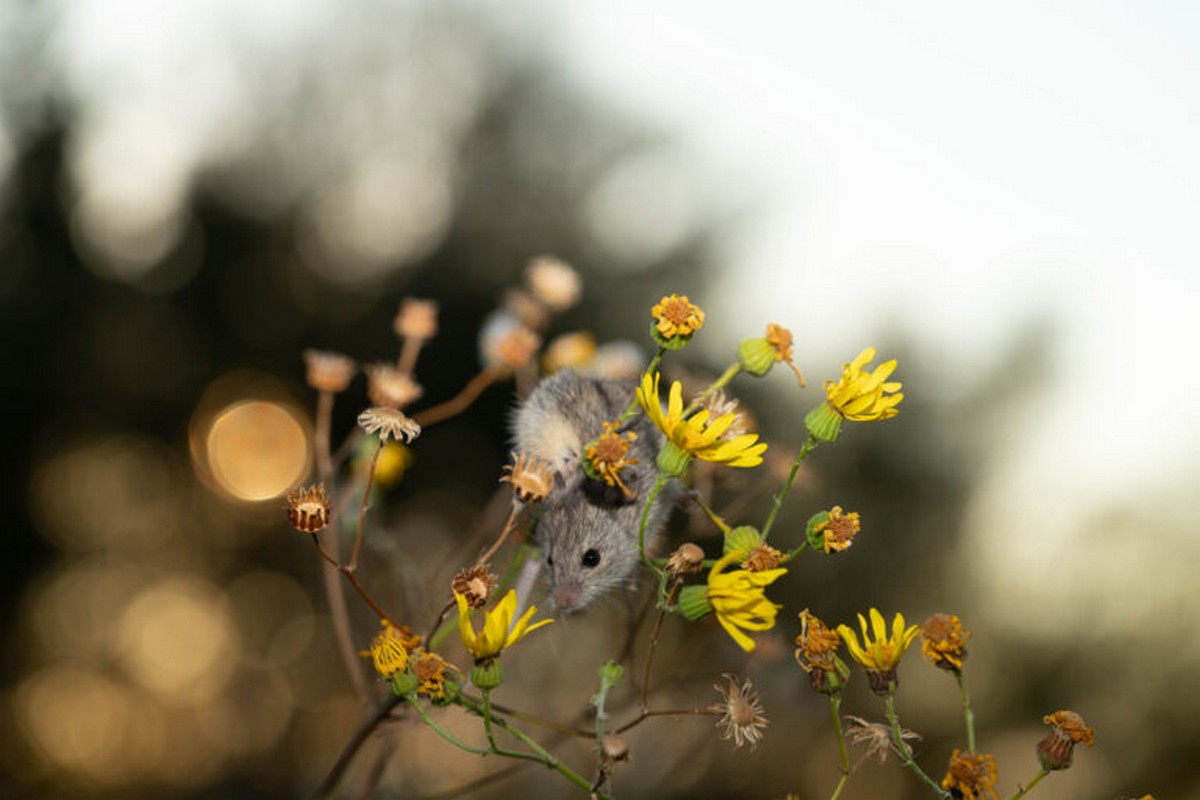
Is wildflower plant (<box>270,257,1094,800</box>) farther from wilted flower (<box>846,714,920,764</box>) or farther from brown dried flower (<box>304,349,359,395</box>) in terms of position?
brown dried flower (<box>304,349,359,395</box>)

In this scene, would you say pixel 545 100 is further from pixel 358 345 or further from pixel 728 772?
pixel 728 772

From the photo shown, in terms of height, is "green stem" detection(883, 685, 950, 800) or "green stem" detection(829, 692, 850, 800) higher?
"green stem" detection(883, 685, 950, 800)

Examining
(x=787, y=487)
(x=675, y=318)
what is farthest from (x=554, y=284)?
(x=787, y=487)

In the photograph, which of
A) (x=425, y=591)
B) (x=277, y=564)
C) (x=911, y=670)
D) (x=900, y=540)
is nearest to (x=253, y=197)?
(x=277, y=564)

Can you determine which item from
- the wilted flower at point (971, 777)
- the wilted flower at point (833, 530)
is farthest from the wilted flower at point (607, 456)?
the wilted flower at point (971, 777)

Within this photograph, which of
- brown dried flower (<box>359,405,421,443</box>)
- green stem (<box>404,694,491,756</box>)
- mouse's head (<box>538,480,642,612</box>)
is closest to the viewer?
green stem (<box>404,694,491,756</box>)

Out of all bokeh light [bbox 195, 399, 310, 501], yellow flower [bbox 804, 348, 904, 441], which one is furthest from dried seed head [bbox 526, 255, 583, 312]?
bokeh light [bbox 195, 399, 310, 501]

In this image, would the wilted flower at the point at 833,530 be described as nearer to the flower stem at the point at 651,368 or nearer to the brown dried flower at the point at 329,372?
the flower stem at the point at 651,368
